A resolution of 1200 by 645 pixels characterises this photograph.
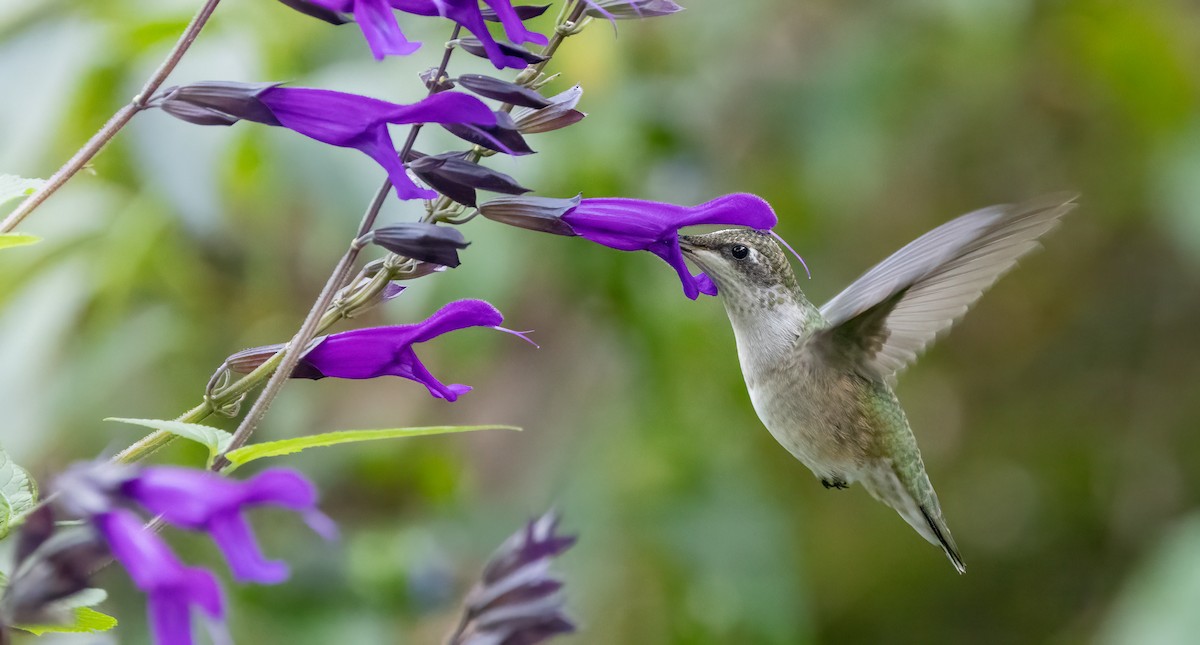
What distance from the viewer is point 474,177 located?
41.2 inches

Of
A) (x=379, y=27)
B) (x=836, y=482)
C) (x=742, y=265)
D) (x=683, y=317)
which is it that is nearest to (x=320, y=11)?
(x=379, y=27)

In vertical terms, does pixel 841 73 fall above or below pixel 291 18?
below

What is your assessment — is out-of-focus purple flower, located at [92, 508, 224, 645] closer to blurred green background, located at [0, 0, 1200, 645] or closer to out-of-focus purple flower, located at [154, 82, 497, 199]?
out-of-focus purple flower, located at [154, 82, 497, 199]

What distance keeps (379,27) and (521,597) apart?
52 centimetres

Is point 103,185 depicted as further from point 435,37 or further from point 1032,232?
point 1032,232

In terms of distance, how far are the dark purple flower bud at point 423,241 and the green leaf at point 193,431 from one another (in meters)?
0.21

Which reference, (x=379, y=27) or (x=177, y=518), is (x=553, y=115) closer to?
(x=379, y=27)

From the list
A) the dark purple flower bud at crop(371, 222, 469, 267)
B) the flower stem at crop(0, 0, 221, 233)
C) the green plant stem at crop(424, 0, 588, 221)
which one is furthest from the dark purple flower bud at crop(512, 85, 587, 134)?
the flower stem at crop(0, 0, 221, 233)

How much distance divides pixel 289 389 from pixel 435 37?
803mm

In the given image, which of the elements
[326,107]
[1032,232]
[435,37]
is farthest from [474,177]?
[435,37]

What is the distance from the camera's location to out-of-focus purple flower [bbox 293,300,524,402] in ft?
3.81

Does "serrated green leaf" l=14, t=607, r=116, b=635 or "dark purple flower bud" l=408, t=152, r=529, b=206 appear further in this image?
"dark purple flower bud" l=408, t=152, r=529, b=206

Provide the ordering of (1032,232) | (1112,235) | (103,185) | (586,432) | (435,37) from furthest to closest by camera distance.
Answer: (1112,235) < (586,432) < (103,185) < (435,37) < (1032,232)

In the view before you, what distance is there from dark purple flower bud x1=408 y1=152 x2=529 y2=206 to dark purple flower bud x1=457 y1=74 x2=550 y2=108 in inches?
2.4
